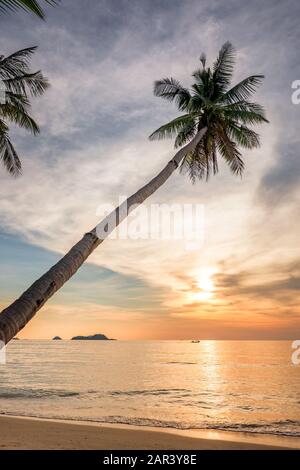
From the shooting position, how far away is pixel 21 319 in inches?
171

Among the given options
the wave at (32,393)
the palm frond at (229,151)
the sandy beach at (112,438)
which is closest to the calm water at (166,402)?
the wave at (32,393)

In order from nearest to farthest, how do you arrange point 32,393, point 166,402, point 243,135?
point 243,135
point 166,402
point 32,393

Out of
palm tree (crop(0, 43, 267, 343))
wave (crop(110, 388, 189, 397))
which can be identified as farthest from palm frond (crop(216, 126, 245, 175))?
wave (crop(110, 388, 189, 397))

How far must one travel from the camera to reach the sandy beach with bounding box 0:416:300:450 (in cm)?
1098

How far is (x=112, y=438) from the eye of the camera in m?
12.2

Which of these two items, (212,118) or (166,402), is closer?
(212,118)

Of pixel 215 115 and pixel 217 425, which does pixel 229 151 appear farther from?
pixel 217 425

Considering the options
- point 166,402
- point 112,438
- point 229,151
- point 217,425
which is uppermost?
point 229,151

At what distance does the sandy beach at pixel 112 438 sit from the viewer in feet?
36.0

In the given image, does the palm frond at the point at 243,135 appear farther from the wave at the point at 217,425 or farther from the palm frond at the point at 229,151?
the wave at the point at 217,425

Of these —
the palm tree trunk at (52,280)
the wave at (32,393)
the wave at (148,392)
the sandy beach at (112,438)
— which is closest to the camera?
the palm tree trunk at (52,280)

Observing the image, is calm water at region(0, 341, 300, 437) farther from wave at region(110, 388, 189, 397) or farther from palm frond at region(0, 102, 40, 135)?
palm frond at region(0, 102, 40, 135)

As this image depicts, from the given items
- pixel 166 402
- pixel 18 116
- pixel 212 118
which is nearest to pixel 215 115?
pixel 212 118
